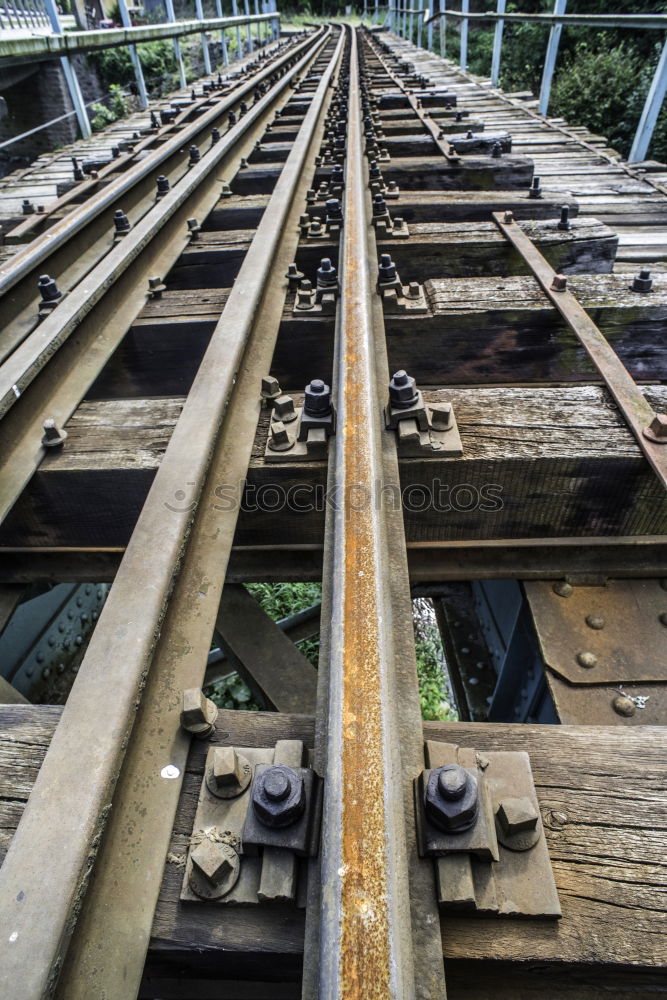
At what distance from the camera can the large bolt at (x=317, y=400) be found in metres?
1.62

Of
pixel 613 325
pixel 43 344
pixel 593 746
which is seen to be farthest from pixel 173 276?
pixel 593 746

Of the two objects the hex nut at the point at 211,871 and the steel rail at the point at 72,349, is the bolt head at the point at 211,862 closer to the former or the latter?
the hex nut at the point at 211,871

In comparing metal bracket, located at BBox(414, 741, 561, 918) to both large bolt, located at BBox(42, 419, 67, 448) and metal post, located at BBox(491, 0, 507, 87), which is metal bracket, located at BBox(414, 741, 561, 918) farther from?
metal post, located at BBox(491, 0, 507, 87)

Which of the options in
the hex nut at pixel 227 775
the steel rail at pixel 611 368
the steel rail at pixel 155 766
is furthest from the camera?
the steel rail at pixel 611 368

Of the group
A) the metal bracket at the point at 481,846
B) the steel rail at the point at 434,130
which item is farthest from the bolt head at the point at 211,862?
the steel rail at the point at 434,130

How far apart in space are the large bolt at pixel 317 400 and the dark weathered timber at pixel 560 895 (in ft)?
A: 2.89

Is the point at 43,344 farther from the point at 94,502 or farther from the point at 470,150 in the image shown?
the point at 470,150

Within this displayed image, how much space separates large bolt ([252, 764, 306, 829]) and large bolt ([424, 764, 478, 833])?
191 millimetres

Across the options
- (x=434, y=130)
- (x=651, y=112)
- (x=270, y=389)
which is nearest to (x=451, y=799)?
(x=270, y=389)

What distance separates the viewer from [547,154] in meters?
5.59

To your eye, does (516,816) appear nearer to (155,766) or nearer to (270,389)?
(155,766)

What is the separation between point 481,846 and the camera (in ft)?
2.69

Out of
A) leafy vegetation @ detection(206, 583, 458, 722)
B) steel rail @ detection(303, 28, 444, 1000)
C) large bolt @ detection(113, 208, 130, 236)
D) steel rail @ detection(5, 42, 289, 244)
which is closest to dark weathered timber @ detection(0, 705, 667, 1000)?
steel rail @ detection(303, 28, 444, 1000)

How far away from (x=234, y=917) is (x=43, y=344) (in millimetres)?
1946
